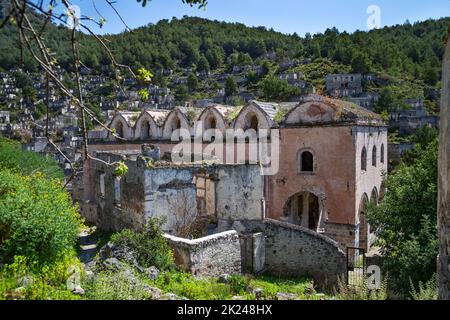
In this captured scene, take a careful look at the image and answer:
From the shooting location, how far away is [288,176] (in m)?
20.2

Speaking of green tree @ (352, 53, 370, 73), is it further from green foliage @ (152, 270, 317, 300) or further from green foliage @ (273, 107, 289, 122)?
green foliage @ (152, 270, 317, 300)

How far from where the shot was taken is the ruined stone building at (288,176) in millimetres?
15586

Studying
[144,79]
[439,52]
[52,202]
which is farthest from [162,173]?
[439,52]

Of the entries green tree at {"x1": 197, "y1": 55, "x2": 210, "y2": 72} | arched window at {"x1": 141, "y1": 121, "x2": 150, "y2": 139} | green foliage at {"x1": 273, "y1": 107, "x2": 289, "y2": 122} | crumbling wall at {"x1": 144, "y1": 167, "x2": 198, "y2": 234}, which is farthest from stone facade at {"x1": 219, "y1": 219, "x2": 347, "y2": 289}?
green tree at {"x1": 197, "y1": 55, "x2": 210, "y2": 72}

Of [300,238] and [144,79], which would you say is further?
[300,238]

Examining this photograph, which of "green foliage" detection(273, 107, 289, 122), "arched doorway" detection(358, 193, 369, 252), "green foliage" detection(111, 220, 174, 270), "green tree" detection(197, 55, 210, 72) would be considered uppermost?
"green tree" detection(197, 55, 210, 72)

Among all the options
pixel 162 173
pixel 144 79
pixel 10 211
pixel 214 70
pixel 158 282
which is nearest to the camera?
pixel 144 79

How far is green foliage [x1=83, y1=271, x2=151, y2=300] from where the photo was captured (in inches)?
289

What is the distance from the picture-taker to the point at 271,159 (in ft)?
67.5

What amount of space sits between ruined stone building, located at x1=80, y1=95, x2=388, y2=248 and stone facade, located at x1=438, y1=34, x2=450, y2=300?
419 inches

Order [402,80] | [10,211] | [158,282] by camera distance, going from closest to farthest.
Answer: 1. [10,211]
2. [158,282]
3. [402,80]

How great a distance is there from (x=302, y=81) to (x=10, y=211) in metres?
71.1

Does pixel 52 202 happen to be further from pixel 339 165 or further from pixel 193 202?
pixel 339 165

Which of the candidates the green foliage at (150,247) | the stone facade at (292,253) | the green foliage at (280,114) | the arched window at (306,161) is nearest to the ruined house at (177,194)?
the stone facade at (292,253)
